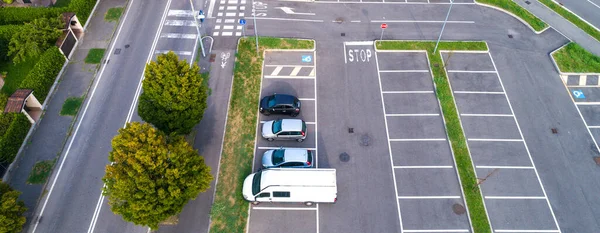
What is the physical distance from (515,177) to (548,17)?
22914 millimetres

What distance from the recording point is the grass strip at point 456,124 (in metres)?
26.7

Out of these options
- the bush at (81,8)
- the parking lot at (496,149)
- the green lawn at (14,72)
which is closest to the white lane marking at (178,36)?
the bush at (81,8)

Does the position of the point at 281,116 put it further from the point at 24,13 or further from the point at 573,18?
the point at 573,18

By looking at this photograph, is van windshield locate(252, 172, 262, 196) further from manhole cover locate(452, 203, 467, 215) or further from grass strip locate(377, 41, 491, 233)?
grass strip locate(377, 41, 491, 233)

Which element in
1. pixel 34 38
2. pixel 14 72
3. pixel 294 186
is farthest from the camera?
pixel 14 72

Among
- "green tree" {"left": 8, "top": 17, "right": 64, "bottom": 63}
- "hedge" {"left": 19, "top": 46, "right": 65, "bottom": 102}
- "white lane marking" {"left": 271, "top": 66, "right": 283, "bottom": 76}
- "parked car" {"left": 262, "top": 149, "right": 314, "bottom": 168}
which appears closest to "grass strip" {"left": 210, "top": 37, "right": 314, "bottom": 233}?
"white lane marking" {"left": 271, "top": 66, "right": 283, "bottom": 76}

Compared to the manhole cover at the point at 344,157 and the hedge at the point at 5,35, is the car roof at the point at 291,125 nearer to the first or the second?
the manhole cover at the point at 344,157

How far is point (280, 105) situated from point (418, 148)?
12.6 meters

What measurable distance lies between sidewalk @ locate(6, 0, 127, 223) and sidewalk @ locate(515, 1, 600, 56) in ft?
158

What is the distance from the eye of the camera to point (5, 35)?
3347 cm

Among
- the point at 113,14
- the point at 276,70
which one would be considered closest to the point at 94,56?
the point at 113,14

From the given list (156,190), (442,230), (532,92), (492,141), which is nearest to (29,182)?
(156,190)

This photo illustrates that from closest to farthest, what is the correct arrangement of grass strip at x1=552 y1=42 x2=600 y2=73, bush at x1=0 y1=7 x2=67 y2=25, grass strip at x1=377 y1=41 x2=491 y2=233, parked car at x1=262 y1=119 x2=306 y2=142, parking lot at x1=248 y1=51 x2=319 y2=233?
1. parking lot at x1=248 y1=51 x2=319 y2=233
2. grass strip at x1=377 y1=41 x2=491 y2=233
3. parked car at x1=262 y1=119 x2=306 y2=142
4. grass strip at x1=552 y1=42 x2=600 y2=73
5. bush at x1=0 y1=7 x2=67 y2=25

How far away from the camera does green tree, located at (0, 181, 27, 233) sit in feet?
72.3
